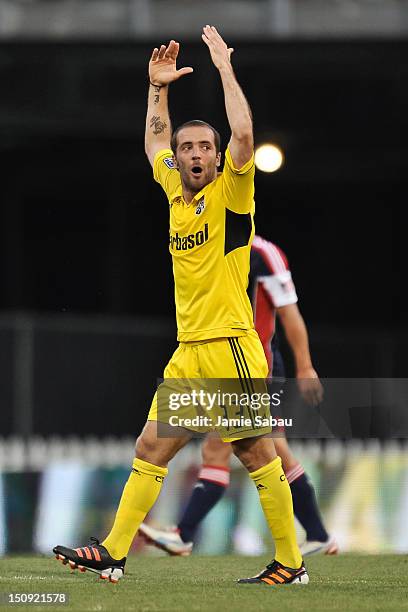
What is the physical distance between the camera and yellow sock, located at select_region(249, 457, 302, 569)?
727 cm

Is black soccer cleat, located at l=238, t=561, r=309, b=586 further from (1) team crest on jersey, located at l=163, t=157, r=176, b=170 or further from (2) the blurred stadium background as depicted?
(2) the blurred stadium background

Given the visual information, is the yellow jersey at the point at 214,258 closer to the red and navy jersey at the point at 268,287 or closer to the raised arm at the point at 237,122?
the raised arm at the point at 237,122

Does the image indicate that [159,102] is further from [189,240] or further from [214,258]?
[214,258]

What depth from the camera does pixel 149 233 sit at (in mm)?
21750

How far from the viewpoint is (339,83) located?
59.2 feet

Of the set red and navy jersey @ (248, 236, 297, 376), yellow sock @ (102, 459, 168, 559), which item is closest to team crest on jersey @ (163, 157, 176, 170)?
yellow sock @ (102, 459, 168, 559)

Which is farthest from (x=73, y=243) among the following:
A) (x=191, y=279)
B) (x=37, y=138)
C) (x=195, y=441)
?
(x=191, y=279)

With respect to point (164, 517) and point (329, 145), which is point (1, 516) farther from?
point (329, 145)

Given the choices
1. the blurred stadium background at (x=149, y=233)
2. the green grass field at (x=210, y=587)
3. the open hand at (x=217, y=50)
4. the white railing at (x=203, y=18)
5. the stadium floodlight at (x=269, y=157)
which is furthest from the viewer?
the stadium floodlight at (x=269, y=157)

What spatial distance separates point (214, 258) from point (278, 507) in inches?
46.0

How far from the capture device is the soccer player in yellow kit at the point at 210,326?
7203 millimetres

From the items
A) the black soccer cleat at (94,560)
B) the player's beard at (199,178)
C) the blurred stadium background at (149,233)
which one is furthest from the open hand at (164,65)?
the blurred stadium background at (149,233)

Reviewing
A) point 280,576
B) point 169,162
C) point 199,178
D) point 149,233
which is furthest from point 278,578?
point 149,233

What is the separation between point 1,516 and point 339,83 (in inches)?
352
